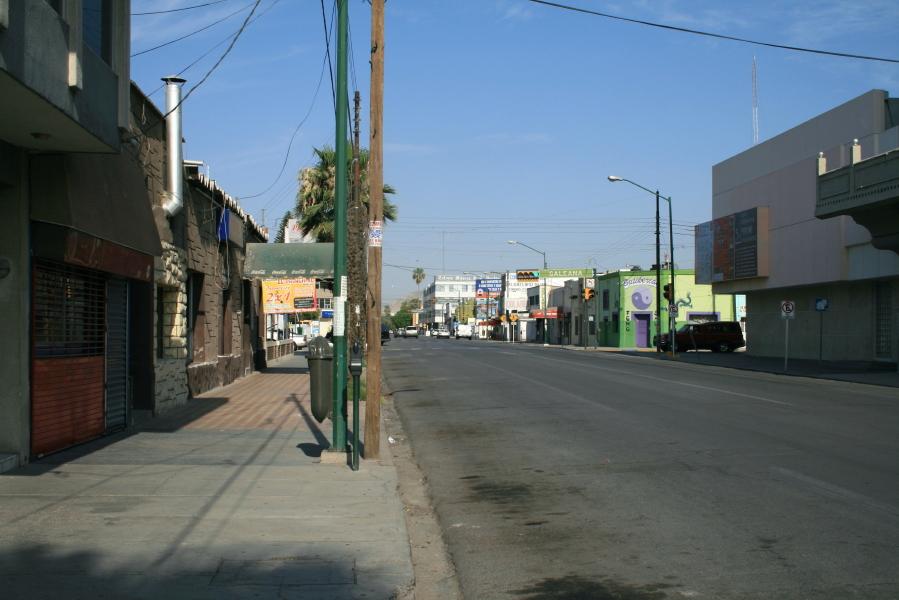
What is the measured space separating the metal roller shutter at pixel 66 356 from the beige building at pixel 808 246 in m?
23.7

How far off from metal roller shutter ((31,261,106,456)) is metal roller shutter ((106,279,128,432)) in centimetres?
31

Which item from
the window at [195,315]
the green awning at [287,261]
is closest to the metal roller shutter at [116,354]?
the window at [195,315]

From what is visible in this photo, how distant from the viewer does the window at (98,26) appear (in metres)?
10.1

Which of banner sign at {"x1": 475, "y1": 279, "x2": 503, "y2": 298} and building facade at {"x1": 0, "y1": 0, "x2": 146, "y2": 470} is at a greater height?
banner sign at {"x1": 475, "y1": 279, "x2": 503, "y2": 298}

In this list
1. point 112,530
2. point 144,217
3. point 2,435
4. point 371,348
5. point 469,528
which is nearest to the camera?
point 112,530

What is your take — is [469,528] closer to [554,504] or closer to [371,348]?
[554,504]

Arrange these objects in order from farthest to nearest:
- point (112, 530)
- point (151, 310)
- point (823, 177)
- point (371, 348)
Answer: point (823, 177) < point (151, 310) < point (371, 348) < point (112, 530)

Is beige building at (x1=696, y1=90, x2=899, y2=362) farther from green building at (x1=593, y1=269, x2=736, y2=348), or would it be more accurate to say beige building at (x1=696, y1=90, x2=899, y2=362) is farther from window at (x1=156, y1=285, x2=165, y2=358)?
window at (x1=156, y1=285, x2=165, y2=358)

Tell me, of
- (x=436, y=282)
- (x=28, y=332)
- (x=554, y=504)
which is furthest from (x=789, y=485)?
(x=436, y=282)

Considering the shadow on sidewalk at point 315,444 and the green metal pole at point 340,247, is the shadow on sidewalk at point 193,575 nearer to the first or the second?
the green metal pole at point 340,247

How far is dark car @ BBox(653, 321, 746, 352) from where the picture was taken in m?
50.2

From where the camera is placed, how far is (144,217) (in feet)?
41.7

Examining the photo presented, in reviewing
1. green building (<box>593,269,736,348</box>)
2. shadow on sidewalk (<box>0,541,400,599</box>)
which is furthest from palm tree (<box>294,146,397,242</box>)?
green building (<box>593,269,736,348</box>)

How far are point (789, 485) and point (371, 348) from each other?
15.8 feet
